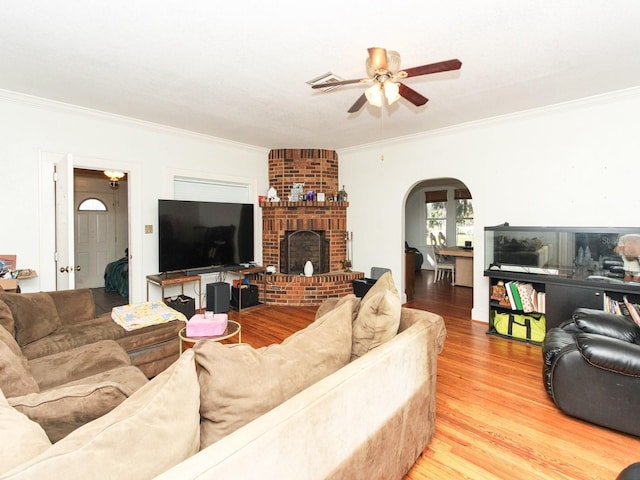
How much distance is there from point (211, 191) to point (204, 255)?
1081 mm

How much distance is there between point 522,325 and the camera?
367 centimetres

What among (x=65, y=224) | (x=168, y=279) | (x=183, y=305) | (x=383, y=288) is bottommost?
(x=183, y=305)

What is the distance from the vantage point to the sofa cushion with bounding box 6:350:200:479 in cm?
71

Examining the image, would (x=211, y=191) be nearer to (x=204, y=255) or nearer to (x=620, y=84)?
(x=204, y=255)

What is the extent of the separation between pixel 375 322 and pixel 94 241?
23.3 feet

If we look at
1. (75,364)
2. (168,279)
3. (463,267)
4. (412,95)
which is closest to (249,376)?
(75,364)

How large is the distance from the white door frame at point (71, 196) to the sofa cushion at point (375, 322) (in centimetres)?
304

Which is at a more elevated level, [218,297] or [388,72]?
[388,72]

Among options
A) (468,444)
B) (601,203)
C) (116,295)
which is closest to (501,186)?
(601,203)

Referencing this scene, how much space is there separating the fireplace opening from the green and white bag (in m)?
2.77

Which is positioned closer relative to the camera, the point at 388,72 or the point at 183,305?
the point at 388,72

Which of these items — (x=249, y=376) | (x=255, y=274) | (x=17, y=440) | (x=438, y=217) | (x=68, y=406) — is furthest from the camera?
(x=438, y=217)

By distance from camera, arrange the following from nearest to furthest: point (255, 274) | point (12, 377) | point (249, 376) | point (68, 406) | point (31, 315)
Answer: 1. point (68, 406)
2. point (249, 376)
3. point (12, 377)
4. point (31, 315)
5. point (255, 274)

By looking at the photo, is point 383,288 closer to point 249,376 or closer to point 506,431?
point 249,376
